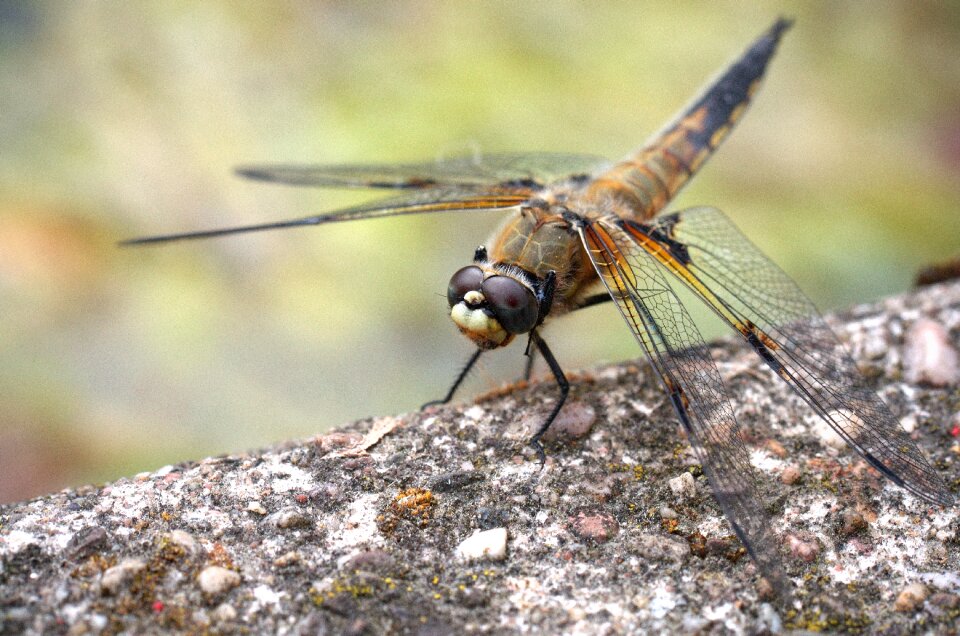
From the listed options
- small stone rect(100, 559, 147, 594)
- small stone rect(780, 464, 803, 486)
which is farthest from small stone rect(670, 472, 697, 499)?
small stone rect(100, 559, 147, 594)

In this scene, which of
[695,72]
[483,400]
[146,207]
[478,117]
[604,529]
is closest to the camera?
[604,529]

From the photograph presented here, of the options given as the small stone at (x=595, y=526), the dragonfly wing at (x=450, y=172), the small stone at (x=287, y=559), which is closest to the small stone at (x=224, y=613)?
the small stone at (x=287, y=559)

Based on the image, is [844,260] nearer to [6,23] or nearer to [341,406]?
[341,406]

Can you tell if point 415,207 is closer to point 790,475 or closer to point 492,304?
point 492,304

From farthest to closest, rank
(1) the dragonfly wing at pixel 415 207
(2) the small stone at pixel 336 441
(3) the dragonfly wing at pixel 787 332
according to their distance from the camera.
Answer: (1) the dragonfly wing at pixel 415 207, (2) the small stone at pixel 336 441, (3) the dragonfly wing at pixel 787 332

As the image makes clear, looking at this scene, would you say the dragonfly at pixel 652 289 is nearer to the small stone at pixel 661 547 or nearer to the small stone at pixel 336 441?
the small stone at pixel 661 547

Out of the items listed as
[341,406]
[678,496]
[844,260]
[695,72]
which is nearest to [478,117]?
[695,72]

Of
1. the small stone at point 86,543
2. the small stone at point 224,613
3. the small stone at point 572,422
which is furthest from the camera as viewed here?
the small stone at point 572,422
